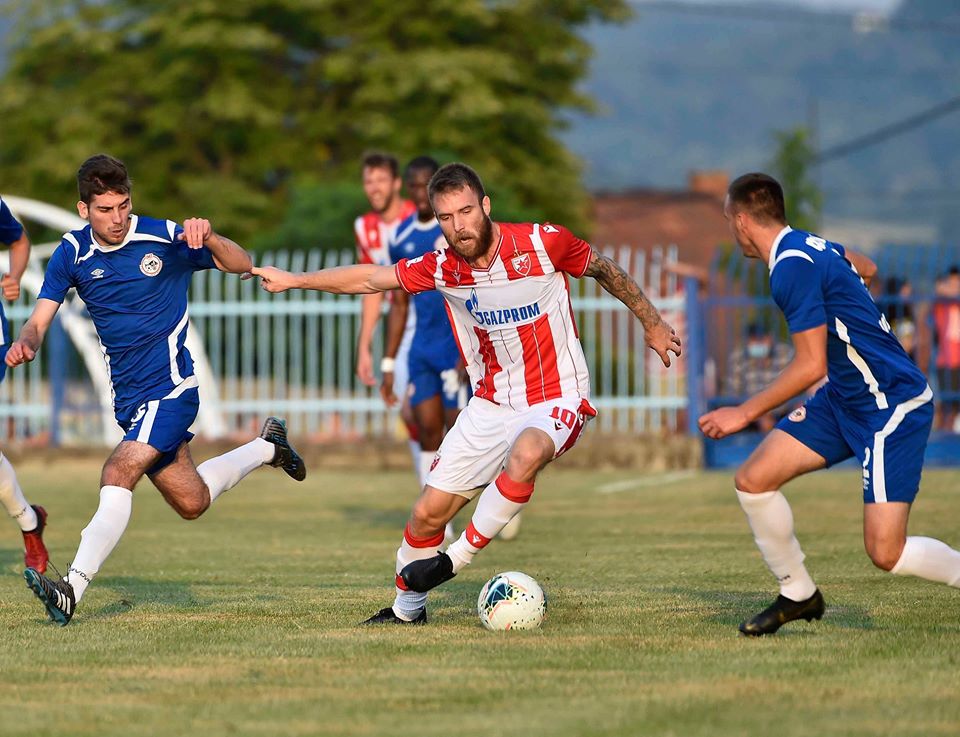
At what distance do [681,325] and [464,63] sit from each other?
19.5 metres

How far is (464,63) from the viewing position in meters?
37.0

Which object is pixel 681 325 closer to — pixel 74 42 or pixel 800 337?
pixel 800 337

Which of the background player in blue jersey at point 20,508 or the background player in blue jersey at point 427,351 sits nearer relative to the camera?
the background player in blue jersey at point 20,508

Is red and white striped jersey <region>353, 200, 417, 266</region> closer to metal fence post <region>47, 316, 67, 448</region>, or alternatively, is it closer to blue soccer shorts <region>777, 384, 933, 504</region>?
blue soccer shorts <region>777, 384, 933, 504</region>

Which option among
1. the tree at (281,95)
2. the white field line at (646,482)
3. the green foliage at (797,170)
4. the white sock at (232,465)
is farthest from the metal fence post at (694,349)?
the green foliage at (797,170)

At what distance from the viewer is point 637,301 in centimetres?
750

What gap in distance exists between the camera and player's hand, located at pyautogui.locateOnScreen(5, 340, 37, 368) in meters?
7.34

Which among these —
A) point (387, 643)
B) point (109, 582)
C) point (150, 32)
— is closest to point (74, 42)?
point (150, 32)

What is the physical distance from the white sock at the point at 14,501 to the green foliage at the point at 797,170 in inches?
1479

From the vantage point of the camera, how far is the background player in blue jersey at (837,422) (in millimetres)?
6496


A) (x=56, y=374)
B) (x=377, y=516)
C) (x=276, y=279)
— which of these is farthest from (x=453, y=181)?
(x=56, y=374)

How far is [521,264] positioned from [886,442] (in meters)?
1.80

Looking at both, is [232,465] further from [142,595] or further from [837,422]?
[837,422]

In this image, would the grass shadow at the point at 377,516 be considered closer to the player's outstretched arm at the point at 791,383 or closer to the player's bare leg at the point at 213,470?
the player's bare leg at the point at 213,470
